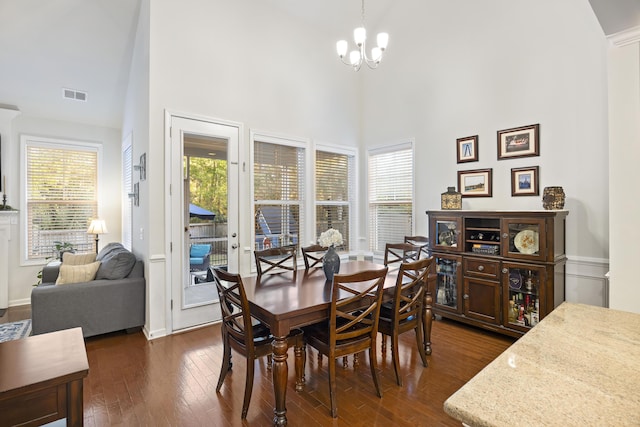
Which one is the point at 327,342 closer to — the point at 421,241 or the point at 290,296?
the point at 290,296

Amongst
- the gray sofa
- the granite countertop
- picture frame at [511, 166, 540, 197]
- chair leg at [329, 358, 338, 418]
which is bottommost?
chair leg at [329, 358, 338, 418]

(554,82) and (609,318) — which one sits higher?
(554,82)

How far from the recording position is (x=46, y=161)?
4.97 metres

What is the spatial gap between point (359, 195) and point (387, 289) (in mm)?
3077

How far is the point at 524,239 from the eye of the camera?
3.32 metres

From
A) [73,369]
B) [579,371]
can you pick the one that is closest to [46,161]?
[73,369]

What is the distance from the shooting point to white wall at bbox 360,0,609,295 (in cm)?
321

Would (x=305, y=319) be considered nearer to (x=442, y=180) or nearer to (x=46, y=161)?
(x=442, y=180)

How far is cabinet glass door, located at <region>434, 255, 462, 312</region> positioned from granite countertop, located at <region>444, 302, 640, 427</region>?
255 cm

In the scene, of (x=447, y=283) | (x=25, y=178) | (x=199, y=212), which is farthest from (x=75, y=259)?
(x=447, y=283)

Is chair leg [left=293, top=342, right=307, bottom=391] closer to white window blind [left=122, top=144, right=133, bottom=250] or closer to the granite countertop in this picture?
the granite countertop

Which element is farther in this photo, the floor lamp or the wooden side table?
the floor lamp

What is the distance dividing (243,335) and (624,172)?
2.80 m

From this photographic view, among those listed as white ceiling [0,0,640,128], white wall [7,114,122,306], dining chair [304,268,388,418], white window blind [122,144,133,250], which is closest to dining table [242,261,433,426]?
dining chair [304,268,388,418]
